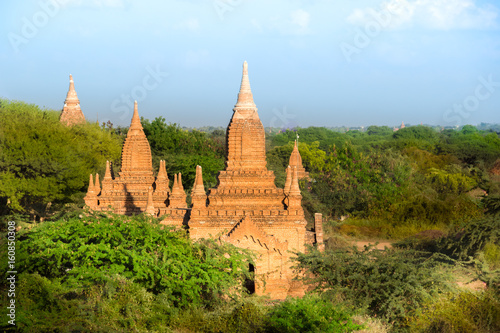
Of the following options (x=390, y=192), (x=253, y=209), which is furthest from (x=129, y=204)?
(x=390, y=192)

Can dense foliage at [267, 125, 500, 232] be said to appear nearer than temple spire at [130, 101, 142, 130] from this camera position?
No

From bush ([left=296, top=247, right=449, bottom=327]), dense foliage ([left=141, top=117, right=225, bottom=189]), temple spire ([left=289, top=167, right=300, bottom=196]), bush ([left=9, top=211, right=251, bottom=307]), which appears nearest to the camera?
bush ([left=9, top=211, right=251, bottom=307])

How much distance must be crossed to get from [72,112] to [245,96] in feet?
64.2

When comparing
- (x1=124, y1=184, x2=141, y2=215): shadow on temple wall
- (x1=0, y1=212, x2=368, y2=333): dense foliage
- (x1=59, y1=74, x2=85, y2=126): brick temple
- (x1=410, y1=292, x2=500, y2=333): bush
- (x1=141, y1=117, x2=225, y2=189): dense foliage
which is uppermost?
(x1=59, y1=74, x2=85, y2=126): brick temple

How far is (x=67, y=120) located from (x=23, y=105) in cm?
982

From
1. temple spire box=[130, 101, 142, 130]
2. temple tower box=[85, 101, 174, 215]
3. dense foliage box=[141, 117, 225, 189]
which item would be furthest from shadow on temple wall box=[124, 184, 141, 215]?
dense foliage box=[141, 117, 225, 189]

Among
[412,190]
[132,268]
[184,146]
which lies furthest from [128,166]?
[184,146]

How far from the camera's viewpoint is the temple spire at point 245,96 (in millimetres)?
22578

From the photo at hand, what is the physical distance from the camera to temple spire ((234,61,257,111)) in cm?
2258

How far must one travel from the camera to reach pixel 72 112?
38.5 m

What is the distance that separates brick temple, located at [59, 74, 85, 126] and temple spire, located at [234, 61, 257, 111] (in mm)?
18202

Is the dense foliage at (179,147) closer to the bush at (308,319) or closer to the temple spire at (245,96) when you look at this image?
the temple spire at (245,96)

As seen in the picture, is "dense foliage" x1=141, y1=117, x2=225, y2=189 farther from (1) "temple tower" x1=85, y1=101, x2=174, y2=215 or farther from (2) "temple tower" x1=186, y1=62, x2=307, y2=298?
(2) "temple tower" x1=186, y1=62, x2=307, y2=298

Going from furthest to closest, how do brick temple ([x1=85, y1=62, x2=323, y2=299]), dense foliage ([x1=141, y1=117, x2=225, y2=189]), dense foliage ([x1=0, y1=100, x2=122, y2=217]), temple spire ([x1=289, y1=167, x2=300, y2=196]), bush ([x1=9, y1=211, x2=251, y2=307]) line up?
dense foliage ([x1=141, y1=117, x2=225, y2=189]), dense foliage ([x1=0, y1=100, x2=122, y2=217]), temple spire ([x1=289, y1=167, x2=300, y2=196]), brick temple ([x1=85, y1=62, x2=323, y2=299]), bush ([x1=9, y1=211, x2=251, y2=307])
